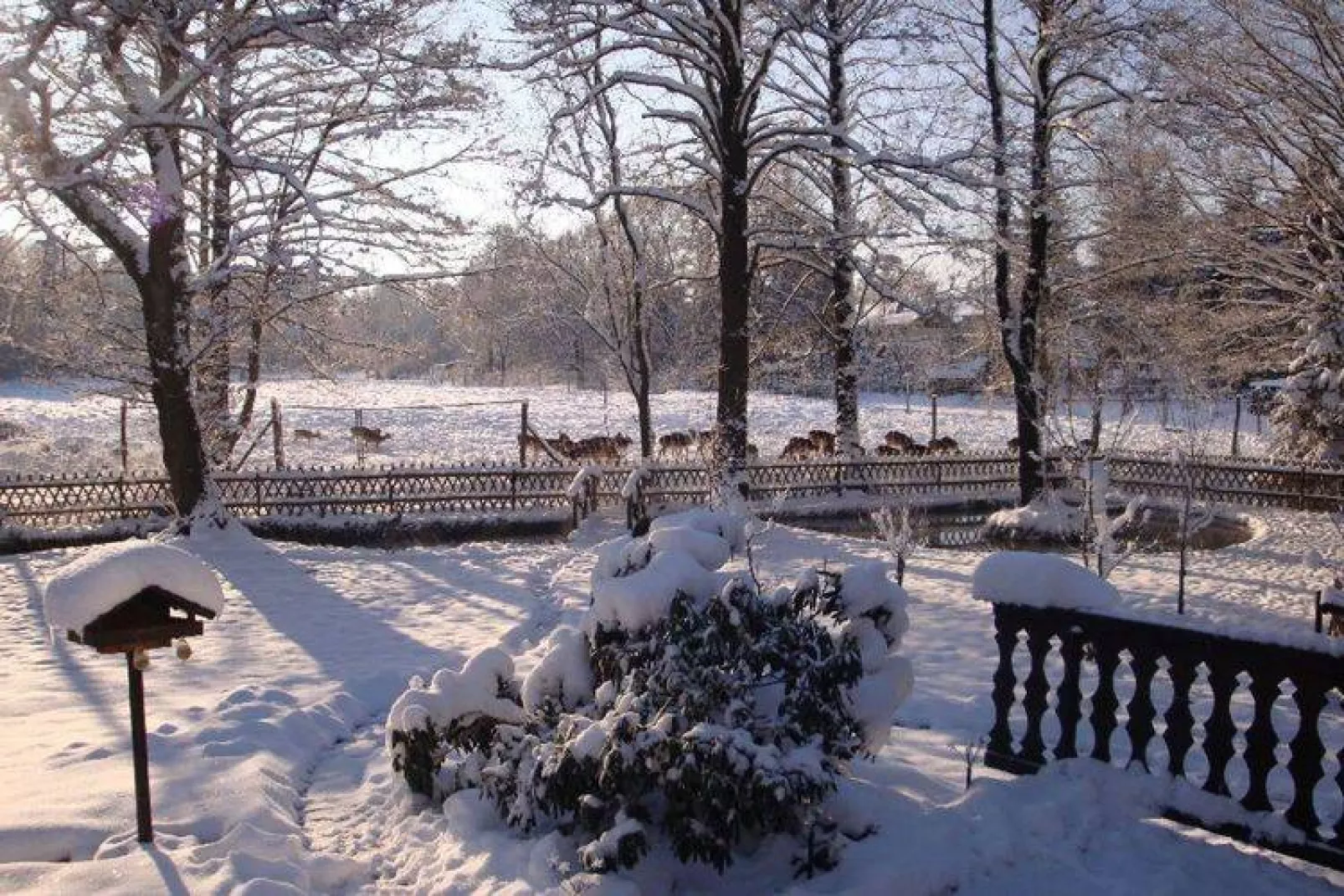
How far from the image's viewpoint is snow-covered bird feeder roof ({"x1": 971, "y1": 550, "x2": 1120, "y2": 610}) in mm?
4484

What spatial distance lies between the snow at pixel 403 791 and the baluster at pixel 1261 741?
0.33 ft

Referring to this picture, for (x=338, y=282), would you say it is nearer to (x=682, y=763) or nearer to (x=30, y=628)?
(x=30, y=628)

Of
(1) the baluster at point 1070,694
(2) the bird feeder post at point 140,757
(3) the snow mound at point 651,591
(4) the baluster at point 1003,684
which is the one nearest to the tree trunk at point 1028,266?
(4) the baluster at point 1003,684

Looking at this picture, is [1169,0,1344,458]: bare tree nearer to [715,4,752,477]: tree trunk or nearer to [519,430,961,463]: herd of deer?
[715,4,752,477]: tree trunk

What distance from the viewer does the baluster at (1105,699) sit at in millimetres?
4402

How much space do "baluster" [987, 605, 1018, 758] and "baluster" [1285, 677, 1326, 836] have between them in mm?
1256

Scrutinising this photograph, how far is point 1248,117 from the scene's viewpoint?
12656mm

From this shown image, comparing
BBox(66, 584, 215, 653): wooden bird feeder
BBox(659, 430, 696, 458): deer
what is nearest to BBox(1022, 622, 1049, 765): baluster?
BBox(66, 584, 215, 653): wooden bird feeder

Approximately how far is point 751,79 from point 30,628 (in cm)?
1159

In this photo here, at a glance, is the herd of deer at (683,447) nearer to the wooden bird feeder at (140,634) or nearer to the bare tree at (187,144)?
the bare tree at (187,144)

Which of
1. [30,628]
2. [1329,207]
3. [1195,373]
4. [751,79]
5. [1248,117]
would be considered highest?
[751,79]

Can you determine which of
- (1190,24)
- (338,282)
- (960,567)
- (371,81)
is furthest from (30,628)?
(1190,24)

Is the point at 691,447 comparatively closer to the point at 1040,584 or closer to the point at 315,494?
the point at 315,494

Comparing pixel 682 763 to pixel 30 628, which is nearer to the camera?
pixel 682 763
